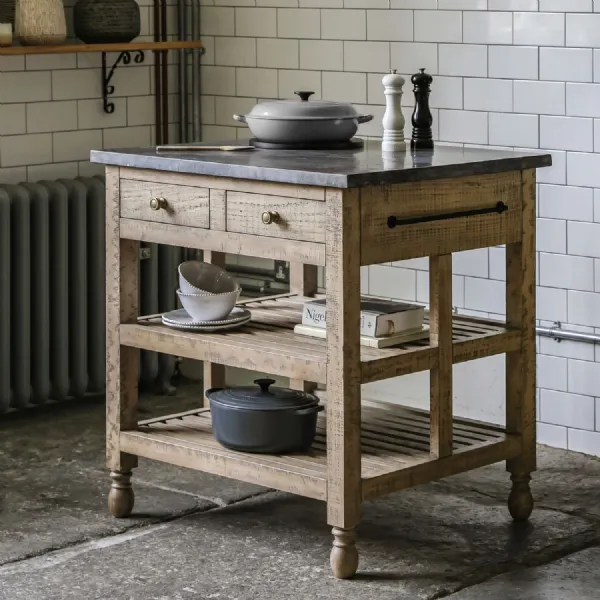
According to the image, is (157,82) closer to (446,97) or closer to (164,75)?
(164,75)

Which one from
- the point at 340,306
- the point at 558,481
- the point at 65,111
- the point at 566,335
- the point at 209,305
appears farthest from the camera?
the point at 65,111

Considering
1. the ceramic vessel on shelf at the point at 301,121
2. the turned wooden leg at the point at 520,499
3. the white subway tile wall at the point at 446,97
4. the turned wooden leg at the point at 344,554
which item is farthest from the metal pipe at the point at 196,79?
the turned wooden leg at the point at 344,554

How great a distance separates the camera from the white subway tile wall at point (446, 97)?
4.79m

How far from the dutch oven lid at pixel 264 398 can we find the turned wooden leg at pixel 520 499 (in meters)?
0.67

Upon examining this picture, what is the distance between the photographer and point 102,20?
18.0 ft

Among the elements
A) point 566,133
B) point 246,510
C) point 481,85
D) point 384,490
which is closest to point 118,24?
point 481,85

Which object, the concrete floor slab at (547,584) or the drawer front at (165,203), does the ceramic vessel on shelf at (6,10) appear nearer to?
the drawer front at (165,203)

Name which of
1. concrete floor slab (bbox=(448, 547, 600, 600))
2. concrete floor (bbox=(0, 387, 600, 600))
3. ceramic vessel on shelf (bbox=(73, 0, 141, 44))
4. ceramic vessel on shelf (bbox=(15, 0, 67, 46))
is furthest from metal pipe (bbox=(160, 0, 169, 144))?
concrete floor slab (bbox=(448, 547, 600, 600))

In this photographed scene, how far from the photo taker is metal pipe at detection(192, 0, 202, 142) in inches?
233

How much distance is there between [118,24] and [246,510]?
2245mm

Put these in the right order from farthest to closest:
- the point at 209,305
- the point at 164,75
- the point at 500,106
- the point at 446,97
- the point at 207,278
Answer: the point at 164,75 < the point at 446,97 < the point at 500,106 < the point at 207,278 < the point at 209,305

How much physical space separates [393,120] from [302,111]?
27 cm

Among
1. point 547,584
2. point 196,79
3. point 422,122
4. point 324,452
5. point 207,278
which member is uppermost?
point 196,79

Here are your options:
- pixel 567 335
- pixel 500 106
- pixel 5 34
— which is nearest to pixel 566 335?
pixel 567 335
